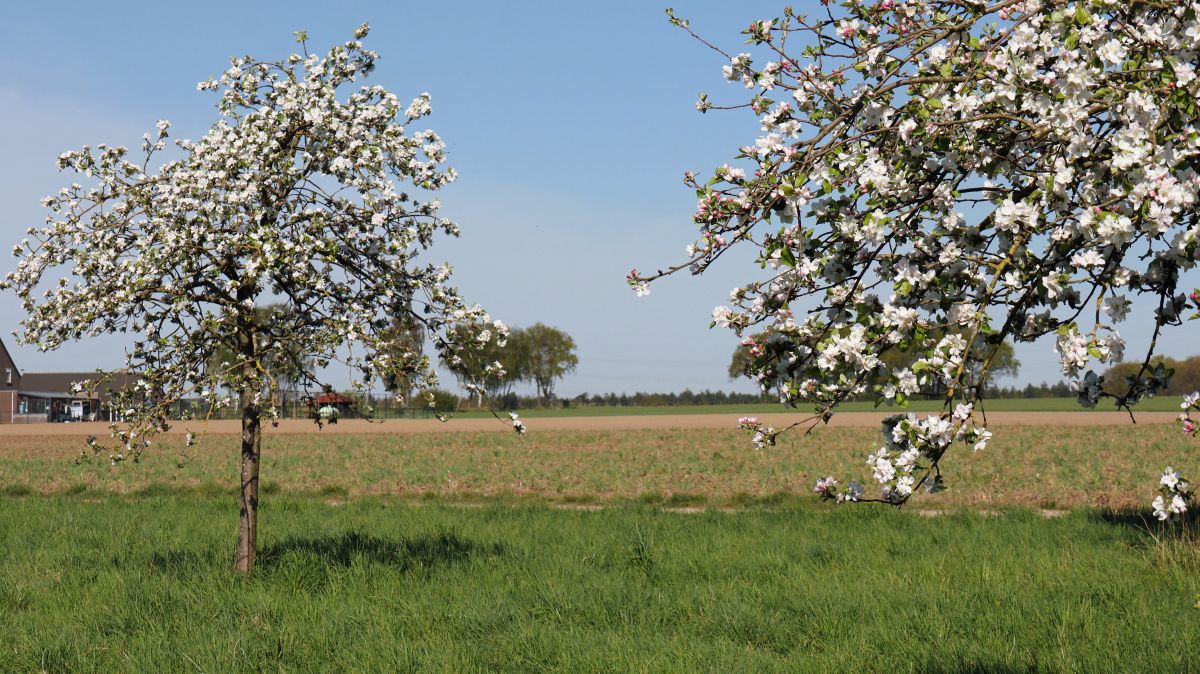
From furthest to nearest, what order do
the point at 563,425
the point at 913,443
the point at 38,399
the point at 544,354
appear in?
the point at 544,354 < the point at 38,399 < the point at 563,425 < the point at 913,443

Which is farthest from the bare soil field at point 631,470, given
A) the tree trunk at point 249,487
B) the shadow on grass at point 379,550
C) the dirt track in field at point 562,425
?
the dirt track in field at point 562,425

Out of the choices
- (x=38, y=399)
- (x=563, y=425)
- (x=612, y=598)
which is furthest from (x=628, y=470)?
(x=38, y=399)

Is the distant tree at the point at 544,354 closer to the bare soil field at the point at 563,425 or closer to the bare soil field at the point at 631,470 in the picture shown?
the bare soil field at the point at 563,425

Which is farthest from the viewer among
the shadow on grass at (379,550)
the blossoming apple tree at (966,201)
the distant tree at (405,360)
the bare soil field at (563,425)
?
the bare soil field at (563,425)

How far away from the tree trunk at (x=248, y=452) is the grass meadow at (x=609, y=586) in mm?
332

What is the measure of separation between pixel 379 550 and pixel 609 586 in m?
4.44

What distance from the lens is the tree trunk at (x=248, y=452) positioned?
1241 centimetres

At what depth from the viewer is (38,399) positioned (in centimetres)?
12644

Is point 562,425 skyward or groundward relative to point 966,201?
groundward

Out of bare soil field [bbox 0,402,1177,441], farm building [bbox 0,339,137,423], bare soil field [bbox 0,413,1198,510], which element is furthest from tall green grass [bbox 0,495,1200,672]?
farm building [bbox 0,339,137,423]

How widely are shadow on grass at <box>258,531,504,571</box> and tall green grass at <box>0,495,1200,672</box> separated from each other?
7cm

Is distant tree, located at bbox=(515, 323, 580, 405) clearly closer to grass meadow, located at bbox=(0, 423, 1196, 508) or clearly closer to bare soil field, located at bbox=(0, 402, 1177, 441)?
bare soil field, located at bbox=(0, 402, 1177, 441)

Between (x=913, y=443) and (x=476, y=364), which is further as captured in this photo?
(x=476, y=364)

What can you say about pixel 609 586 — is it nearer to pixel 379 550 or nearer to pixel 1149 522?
pixel 379 550
